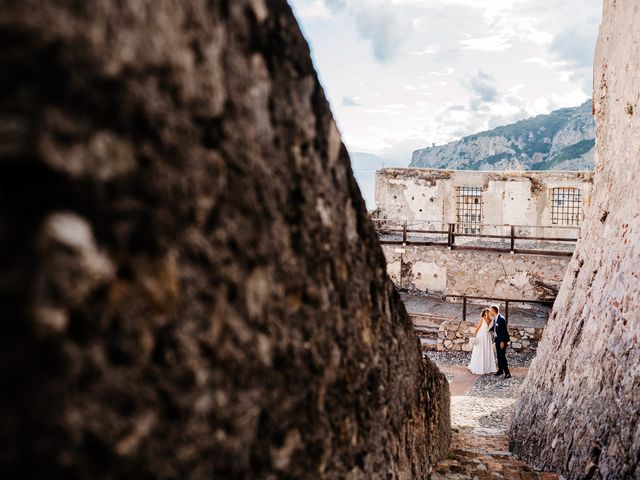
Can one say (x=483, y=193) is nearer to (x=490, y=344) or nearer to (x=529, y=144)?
(x=490, y=344)

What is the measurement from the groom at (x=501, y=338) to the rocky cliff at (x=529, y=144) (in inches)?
2192

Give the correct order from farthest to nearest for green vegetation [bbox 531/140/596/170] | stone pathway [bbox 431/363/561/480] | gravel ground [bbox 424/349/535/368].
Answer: green vegetation [bbox 531/140/596/170], gravel ground [bbox 424/349/535/368], stone pathway [bbox 431/363/561/480]

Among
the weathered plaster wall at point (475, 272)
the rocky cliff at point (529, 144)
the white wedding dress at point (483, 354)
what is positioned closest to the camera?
the white wedding dress at point (483, 354)

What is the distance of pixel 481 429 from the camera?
638 centimetres

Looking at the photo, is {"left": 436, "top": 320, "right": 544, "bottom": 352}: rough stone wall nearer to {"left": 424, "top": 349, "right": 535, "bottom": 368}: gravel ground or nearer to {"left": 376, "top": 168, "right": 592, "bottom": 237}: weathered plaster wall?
{"left": 424, "top": 349, "right": 535, "bottom": 368}: gravel ground

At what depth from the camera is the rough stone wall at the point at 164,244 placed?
68 cm

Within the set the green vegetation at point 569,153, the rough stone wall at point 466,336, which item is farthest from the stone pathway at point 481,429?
the green vegetation at point 569,153

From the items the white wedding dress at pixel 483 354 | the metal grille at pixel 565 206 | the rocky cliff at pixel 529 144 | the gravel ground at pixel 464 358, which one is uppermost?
the rocky cliff at pixel 529 144

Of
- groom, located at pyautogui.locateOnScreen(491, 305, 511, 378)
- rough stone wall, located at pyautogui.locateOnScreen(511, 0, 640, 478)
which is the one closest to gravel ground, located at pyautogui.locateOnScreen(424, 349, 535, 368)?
groom, located at pyautogui.locateOnScreen(491, 305, 511, 378)

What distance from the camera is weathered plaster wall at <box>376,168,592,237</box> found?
21.4 meters

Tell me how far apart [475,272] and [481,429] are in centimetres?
1241

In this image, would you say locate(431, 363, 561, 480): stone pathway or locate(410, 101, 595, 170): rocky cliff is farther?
locate(410, 101, 595, 170): rocky cliff

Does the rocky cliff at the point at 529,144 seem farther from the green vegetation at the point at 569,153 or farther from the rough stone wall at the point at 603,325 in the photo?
the rough stone wall at the point at 603,325

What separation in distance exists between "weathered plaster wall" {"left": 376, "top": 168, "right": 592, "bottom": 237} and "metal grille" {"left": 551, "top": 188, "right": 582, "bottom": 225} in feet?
0.67
